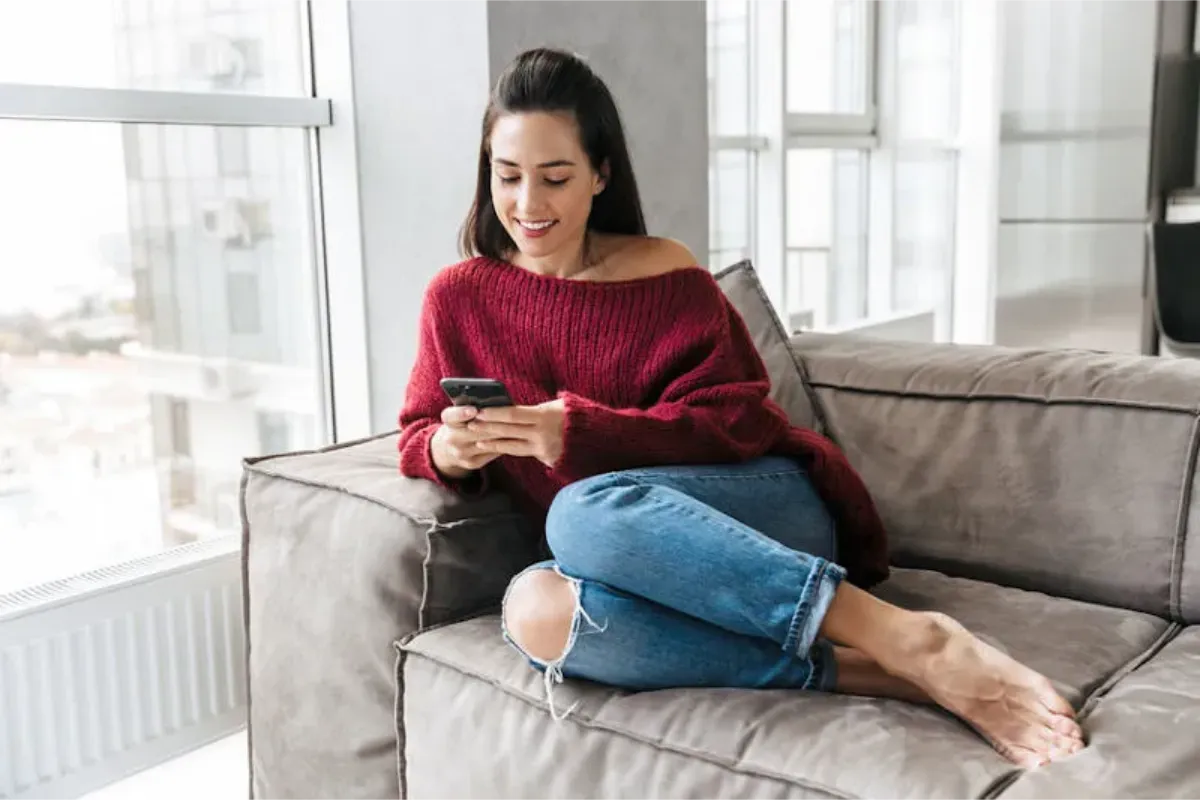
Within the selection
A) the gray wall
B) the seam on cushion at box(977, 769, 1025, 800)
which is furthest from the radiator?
the seam on cushion at box(977, 769, 1025, 800)

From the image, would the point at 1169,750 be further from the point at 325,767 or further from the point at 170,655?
the point at 170,655

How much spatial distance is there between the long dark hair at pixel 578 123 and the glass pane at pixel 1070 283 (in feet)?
8.77

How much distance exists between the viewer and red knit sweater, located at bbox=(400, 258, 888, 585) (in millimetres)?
1517

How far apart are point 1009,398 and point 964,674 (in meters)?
0.60

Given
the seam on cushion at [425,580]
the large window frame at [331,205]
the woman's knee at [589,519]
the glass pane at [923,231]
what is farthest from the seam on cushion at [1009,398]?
the glass pane at [923,231]

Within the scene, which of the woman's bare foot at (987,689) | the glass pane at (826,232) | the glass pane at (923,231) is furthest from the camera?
the glass pane at (923,231)

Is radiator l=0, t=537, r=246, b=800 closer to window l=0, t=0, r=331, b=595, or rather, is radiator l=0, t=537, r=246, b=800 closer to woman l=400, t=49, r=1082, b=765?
window l=0, t=0, r=331, b=595

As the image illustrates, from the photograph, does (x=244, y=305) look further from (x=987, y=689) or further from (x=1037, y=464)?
(x=987, y=689)

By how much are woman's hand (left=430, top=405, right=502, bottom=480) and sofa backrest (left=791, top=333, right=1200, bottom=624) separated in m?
0.61

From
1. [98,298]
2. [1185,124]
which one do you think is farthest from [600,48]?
[1185,124]

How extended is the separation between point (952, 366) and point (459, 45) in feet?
3.08

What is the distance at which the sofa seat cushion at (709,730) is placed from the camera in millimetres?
1110

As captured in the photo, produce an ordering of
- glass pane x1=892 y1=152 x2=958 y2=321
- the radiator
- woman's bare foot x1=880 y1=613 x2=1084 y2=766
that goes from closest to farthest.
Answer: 1. woman's bare foot x1=880 y1=613 x2=1084 y2=766
2. the radiator
3. glass pane x1=892 y1=152 x2=958 y2=321

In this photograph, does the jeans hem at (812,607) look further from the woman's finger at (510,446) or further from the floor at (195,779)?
the floor at (195,779)
